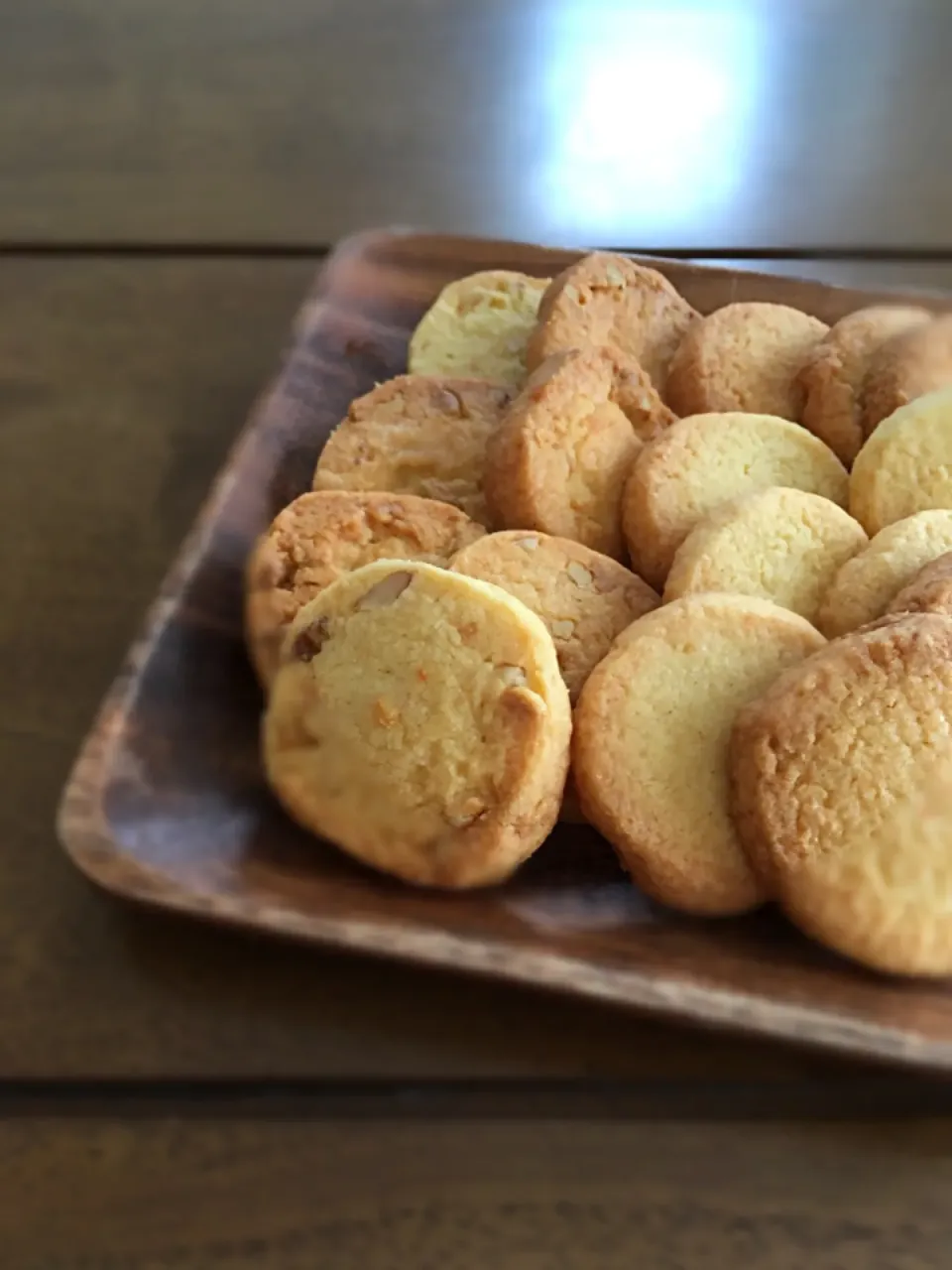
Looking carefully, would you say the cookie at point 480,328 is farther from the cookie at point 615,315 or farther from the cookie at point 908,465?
the cookie at point 908,465

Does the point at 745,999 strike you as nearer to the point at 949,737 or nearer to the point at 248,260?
the point at 949,737

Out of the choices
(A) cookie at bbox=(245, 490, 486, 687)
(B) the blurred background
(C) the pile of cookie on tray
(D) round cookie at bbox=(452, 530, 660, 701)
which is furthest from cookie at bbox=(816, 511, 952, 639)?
(B) the blurred background

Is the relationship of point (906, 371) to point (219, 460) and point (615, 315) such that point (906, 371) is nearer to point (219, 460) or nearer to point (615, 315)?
point (615, 315)

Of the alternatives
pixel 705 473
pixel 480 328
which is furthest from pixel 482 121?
pixel 705 473

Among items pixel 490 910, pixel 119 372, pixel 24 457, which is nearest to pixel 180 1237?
pixel 490 910

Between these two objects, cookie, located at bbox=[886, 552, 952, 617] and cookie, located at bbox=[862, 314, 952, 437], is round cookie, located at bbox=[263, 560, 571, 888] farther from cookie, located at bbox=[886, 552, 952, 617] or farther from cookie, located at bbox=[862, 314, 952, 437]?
cookie, located at bbox=[862, 314, 952, 437]

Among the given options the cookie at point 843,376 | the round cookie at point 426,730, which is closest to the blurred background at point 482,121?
the cookie at point 843,376
